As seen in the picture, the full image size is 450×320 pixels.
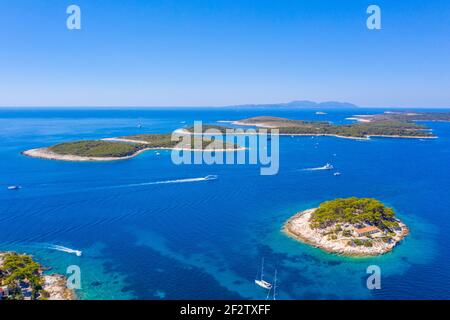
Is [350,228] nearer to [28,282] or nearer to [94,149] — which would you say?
[28,282]

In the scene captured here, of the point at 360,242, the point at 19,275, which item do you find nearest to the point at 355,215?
the point at 360,242

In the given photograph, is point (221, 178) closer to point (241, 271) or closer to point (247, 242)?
point (247, 242)

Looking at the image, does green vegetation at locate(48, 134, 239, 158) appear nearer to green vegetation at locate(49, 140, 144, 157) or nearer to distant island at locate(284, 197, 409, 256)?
green vegetation at locate(49, 140, 144, 157)

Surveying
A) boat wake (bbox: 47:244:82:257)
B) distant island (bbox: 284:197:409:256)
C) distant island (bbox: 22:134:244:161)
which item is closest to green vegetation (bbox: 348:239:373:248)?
distant island (bbox: 284:197:409:256)

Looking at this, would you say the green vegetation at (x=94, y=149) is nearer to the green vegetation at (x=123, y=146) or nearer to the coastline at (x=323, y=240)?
the green vegetation at (x=123, y=146)

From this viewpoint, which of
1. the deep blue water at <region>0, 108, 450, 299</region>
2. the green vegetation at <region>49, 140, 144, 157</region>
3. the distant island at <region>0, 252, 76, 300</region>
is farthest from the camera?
the green vegetation at <region>49, 140, 144, 157</region>

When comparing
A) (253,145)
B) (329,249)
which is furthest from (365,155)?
(329,249)
